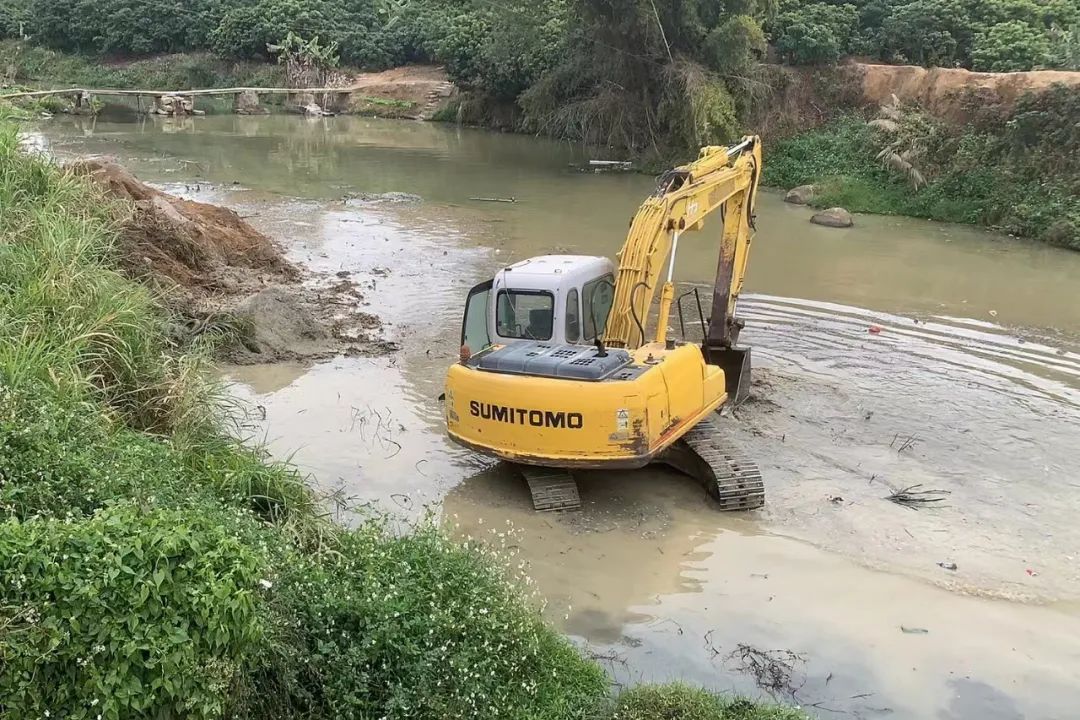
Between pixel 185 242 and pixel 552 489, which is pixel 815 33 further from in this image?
pixel 552 489

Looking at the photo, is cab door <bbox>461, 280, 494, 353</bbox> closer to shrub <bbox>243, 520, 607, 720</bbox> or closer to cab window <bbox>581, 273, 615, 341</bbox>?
cab window <bbox>581, 273, 615, 341</bbox>

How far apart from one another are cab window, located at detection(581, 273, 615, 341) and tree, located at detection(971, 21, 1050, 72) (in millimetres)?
21275

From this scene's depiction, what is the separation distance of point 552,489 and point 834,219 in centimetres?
1451

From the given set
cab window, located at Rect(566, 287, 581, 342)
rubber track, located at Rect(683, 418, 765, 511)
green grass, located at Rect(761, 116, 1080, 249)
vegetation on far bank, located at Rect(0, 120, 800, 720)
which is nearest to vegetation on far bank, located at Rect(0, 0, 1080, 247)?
green grass, located at Rect(761, 116, 1080, 249)

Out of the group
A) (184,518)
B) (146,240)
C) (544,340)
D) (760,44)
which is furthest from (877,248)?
(184,518)

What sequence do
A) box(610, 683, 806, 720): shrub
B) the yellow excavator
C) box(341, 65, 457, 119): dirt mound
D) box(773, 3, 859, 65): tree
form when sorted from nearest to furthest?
box(610, 683, 806, 720): shrub
the yellow excavator
box(773, 3, 859, 65): tree
box(341, 65, 457, 119): dirt mound

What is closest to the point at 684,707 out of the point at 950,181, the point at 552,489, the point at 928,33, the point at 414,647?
the point at 414,647

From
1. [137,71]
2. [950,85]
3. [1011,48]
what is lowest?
[137,71]

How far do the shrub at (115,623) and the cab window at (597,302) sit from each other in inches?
214

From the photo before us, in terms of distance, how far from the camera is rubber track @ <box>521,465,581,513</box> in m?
7.64

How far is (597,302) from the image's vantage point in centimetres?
901

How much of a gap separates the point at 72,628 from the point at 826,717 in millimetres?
4014

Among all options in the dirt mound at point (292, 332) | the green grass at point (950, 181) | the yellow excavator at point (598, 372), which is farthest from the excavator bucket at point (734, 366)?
the green grass at point (950, 181)

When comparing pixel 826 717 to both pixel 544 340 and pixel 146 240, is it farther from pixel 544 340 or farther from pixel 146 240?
pixel 146 240
